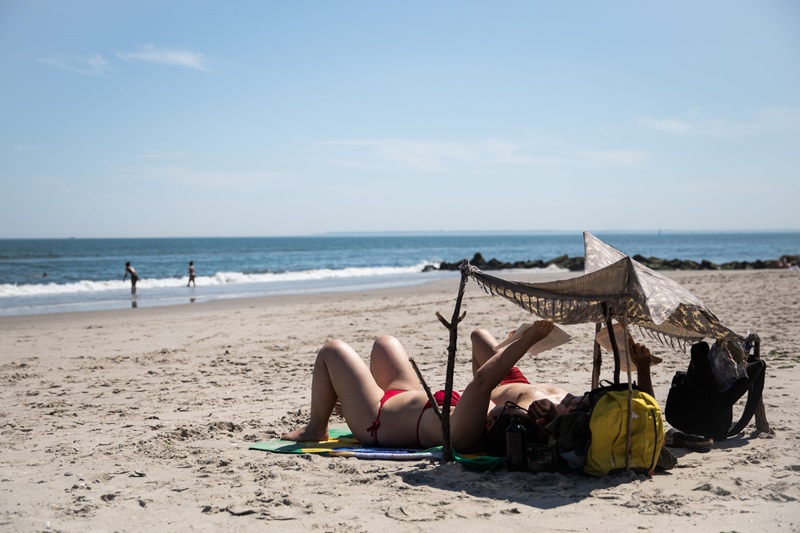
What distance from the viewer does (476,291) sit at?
18203 mm

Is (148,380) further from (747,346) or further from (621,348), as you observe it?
(747,346)

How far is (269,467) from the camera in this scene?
4.28m

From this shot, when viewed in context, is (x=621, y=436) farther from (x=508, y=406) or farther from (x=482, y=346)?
(x=482, y=346)

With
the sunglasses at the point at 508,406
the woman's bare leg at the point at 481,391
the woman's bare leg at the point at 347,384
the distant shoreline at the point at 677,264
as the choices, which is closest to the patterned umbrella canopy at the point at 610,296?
the woman's bare leg at the point at 481,391

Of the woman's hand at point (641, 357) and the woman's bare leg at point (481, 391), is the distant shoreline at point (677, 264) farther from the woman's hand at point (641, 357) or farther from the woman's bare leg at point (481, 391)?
the woman's bare leg at point (481, 391)

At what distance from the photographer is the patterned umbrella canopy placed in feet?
12.8

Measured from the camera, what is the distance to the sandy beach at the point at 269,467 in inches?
132

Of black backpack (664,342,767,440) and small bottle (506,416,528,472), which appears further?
black backpack (664,342,767,440)

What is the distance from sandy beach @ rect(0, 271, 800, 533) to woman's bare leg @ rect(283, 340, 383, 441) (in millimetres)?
369

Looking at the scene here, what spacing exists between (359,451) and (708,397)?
95.2 inches

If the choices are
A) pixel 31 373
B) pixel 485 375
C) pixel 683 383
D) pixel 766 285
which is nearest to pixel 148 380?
pixel 31 373

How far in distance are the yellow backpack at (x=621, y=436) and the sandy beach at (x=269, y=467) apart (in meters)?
0.11

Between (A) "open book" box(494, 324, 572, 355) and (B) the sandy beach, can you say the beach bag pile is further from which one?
(A) "open book" box(494, 324, 572, 355)

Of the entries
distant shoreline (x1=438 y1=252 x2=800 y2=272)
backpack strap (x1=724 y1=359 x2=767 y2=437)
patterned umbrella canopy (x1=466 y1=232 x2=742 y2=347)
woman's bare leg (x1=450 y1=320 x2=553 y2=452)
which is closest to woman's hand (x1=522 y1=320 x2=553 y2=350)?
woman's bare leg (x1=450 y1=320 x2=553 y2=452)
